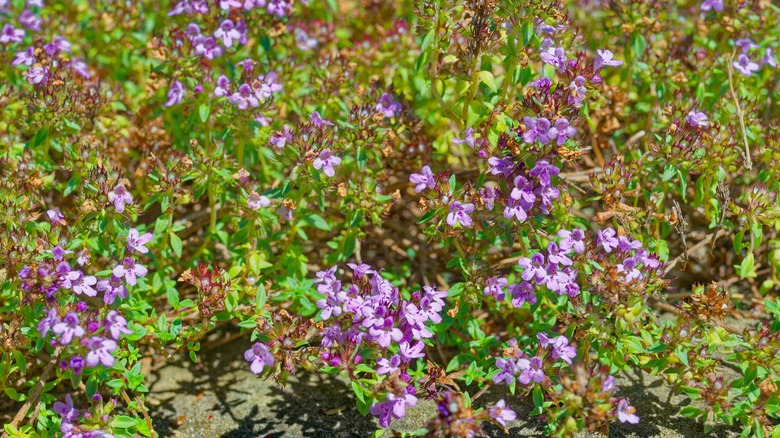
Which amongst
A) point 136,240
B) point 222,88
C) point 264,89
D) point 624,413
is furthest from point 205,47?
point 624,413

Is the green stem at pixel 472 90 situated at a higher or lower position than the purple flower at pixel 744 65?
lower

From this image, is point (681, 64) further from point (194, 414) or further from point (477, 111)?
point (194, 414)

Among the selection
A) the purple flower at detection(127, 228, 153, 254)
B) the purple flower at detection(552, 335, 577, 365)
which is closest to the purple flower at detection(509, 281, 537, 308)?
the purple flower at detection(552, 335, 577, 365)

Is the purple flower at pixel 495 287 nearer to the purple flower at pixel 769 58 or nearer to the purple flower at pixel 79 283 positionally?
the purple flower at pixel 79 283

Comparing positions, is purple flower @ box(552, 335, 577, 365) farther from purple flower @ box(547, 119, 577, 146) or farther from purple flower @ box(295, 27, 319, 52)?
purple flower @ box(295, 27, 319, 52)

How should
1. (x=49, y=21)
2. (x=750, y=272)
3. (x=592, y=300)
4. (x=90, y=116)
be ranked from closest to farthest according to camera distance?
(x=592, y=300)
(x=750, y=272)
(x=90, y=116)
(x=49, y=21)

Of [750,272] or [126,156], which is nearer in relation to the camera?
[750,272]

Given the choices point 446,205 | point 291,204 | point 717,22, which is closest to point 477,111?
point 446,205

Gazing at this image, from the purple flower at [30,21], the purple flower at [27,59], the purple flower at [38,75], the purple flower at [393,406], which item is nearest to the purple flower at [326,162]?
the purple flower at [393,406]
